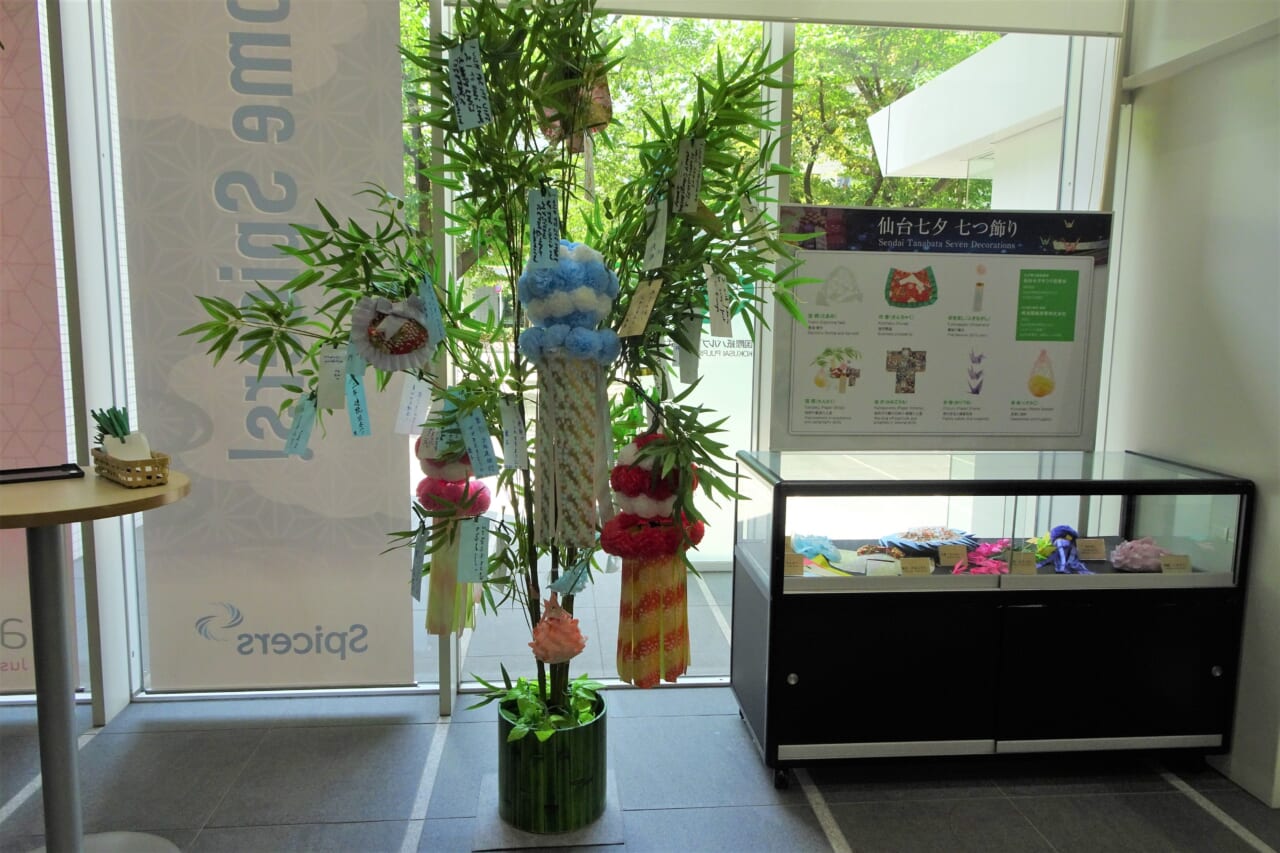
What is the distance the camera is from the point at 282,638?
3074 millimetres

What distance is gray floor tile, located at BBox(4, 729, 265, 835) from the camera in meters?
2.38

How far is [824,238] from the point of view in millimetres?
2803

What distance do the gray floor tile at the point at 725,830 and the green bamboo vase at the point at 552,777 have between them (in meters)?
0.22

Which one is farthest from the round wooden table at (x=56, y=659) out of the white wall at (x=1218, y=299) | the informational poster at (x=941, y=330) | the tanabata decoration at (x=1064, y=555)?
the white wall at (x=1218, y=299)

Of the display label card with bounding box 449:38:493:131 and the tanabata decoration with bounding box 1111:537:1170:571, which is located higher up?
the display label card with bounding box 449:38:493:131

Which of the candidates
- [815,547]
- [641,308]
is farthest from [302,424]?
[815,547]

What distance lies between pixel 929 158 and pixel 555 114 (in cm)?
191

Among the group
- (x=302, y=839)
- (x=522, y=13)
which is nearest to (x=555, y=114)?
(x=522, y=13)

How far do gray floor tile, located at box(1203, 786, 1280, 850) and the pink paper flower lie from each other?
1994mm

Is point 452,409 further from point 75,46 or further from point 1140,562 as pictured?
point 1140,562

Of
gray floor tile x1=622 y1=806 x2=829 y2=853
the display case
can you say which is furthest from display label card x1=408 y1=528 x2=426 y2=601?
the display case

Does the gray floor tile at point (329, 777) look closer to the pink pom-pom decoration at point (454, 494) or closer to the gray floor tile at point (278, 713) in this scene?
the gray floor tile at point (278, 713)

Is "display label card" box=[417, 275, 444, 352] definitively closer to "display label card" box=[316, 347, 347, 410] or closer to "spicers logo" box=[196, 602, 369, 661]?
"display label card" box=[316, 347, 347, 410]

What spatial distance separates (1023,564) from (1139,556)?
1.36 ft
